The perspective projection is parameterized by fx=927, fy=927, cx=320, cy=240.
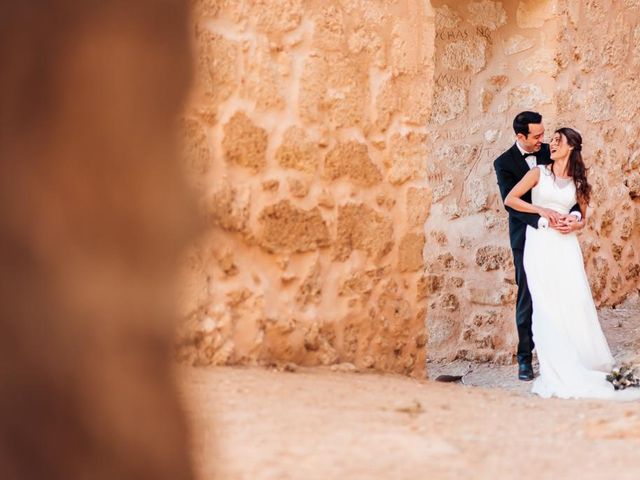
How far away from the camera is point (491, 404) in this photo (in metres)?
4.12

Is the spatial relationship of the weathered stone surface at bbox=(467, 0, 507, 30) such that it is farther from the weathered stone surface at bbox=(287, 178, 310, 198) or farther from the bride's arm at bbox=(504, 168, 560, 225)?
the weathered stone surface at bbox=(287, 178, 310, 198)

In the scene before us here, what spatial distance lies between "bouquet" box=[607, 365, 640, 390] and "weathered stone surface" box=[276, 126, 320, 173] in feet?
8.33

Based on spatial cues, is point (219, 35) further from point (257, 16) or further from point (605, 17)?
point (605, 17)

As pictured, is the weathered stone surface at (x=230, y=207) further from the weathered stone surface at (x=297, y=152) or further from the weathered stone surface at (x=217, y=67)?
the weathered stone surface at (x=217, y=67)

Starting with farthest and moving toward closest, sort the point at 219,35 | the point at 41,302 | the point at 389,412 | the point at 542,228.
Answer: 1. the point at 542,228
2. the point at 219,35
3. the point at 389,412
4. the point at 41,302

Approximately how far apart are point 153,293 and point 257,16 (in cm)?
353

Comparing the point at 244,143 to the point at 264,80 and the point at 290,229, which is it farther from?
the point at 290,229

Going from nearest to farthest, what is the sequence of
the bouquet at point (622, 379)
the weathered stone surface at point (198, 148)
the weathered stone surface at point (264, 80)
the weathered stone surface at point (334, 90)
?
1. the weathered stone surface at point (198, 148)
2. the weathered stone surface at point (264, 80)
3. the weathered stone surface at point (334, 90)
4. the bouquet at point (622, 379)

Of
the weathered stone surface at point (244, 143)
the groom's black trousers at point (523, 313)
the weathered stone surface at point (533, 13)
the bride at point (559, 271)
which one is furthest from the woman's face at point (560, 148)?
the weathered stone surface at point (244, 143)

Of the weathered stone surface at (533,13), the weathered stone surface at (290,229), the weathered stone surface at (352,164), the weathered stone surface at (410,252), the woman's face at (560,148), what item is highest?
the weathered stone surface at (533,13)

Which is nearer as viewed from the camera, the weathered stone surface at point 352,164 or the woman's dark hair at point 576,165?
the weathered stone surface at point 352,164

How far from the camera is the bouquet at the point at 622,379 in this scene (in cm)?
561

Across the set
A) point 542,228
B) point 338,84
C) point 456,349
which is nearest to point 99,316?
point 338,84

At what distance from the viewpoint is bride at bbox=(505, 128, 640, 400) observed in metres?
6.15
